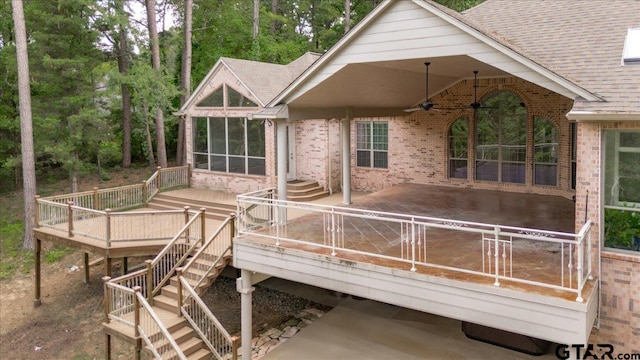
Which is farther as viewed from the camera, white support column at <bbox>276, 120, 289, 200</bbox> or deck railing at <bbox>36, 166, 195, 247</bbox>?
deck railing at <bbox>36, 166, 195, 247</bbox>

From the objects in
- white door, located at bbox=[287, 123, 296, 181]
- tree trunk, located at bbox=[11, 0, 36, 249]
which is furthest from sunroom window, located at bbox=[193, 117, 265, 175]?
tree trunk, located at bbox=[11, 0, 36, 249]

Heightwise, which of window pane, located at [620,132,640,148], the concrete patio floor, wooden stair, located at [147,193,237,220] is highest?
window pane, located at [620,132,640,148]

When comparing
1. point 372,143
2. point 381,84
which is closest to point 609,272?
point 381,84

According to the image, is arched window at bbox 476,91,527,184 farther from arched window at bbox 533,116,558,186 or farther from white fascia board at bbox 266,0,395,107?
white fascia board at bbox 266,0,395,107

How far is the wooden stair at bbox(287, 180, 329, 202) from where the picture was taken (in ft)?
56.3

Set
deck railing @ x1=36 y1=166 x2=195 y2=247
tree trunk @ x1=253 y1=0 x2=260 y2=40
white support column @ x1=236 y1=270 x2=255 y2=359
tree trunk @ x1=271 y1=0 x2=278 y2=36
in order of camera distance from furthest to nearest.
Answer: tree trunk @ x1=271 y1=0 x2=278 y2=36
tree trunk @ x1=253 y1=0 x2=260 y2=40
deck railing @ x1=36 y1=166 x2=195 y2=247
white support column @ x1=236 y1=270 x2=255 y2=359

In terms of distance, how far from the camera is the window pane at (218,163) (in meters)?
19.5

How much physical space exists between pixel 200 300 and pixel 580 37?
31.0ft

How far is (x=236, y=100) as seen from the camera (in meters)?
18.6

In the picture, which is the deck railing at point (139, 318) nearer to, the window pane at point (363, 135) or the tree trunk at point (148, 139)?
the window pane at point (363, 135)

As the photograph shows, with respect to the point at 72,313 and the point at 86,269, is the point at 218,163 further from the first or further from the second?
the point at 72,313

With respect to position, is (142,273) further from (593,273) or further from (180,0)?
(180,0)

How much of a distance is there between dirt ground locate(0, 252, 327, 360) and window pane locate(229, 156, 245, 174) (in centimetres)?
527

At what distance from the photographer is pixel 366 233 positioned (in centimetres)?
988
